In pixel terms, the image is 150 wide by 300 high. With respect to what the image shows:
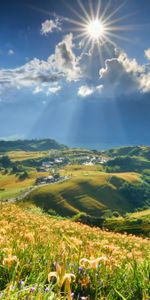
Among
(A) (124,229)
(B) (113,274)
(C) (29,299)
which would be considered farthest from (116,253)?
(A) (124,229)

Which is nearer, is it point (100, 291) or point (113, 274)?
point (100, 291)

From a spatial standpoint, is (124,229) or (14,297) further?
(124,229)

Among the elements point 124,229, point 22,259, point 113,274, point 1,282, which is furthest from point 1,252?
point 124,229

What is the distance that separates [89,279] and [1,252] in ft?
4.98

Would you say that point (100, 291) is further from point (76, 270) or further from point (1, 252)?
point (1, 252)

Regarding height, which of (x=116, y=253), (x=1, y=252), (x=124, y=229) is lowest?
(x=124, y=229)

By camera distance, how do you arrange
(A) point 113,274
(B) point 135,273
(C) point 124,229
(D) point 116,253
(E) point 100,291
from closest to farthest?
(E) point 100,291
(B) point 135,273
(A) point 113,274
(D) point 116,253
(C) point 124,229

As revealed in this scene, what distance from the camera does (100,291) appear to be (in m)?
5.10

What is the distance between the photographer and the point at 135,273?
214 inches

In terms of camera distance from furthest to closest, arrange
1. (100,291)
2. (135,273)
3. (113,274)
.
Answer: (113,274), (135,273), (100,291)

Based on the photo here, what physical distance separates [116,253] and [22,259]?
3.51 meters

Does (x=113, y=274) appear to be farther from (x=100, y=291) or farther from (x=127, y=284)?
(x=100, y=291)

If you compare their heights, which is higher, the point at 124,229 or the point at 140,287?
the point at 140,287

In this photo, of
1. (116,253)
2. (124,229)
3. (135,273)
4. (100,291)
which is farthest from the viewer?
(124,229)
